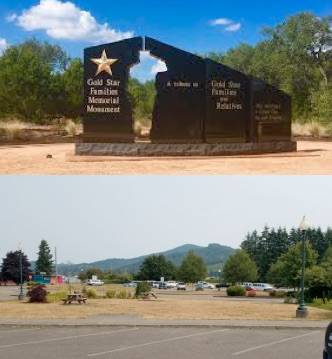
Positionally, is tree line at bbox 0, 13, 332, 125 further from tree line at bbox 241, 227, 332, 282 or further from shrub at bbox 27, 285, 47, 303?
tree line at bbox 241, 227, 332, 282

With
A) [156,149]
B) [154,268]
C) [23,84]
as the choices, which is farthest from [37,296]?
[154,268]

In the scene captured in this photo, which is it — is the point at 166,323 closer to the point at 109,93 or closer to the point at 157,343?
the point at 157,343

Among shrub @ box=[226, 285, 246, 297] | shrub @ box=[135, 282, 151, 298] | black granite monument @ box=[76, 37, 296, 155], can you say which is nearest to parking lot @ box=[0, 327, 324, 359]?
black granite monument @ box=[76, 37, 296, 155]

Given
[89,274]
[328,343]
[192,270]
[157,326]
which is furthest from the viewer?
[89,274]

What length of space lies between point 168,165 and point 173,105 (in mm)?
3282

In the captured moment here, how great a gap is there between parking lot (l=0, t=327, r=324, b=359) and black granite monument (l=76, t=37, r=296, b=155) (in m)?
5.77

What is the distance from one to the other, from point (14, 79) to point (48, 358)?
22.2 meters

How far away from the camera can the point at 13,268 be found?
66375 millimetres

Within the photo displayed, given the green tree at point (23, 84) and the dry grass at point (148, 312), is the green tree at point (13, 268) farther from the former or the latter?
the dry grass at point (148, 312)

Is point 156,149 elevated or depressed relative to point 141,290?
elevated

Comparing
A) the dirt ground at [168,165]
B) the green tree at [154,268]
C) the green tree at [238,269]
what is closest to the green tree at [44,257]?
the green tree at [154,268]

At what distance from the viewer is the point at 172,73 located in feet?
67.6

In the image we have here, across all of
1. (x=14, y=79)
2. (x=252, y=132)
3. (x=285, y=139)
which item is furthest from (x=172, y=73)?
(x=14, y=79)

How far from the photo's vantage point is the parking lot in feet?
39.5
